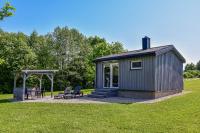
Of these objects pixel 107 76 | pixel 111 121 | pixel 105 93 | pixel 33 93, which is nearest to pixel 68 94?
pixel 33 93

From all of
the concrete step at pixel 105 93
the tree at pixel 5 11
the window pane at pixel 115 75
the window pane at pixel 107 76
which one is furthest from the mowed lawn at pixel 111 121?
the window pane at pixel 107 76

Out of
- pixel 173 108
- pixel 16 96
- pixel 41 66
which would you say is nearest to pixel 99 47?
pixel 41 66

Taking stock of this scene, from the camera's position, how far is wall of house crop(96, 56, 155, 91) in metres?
13.5

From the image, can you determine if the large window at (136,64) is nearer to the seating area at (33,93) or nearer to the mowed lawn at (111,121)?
the mowed lawn at (111,121)

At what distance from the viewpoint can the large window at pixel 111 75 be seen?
16391 mm

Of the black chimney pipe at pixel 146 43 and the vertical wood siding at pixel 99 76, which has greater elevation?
the black chimney pipe at pixel 146 43

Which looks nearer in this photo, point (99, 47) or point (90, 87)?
point (90, 87)

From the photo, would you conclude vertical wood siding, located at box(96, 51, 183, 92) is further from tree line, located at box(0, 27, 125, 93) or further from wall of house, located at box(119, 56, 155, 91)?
tree line, located at box(0, 27, 125, 93)

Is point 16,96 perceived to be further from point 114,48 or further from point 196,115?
point 114,48

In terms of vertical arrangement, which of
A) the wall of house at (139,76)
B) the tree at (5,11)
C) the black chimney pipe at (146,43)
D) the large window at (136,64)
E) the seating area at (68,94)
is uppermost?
the black chimney pipe at (146,43)

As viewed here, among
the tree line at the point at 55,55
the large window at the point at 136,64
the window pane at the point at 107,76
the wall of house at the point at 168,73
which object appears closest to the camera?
the wall of house at the point at 168,73

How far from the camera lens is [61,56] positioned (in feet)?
104

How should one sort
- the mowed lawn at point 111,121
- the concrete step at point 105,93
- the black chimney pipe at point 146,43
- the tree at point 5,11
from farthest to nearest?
the black chimney pipe at point 146,43 < the concrete step at point 105,93 < the mowed lawn at point 111,121 < the tree at point 5,11

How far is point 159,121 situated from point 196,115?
185 cm
